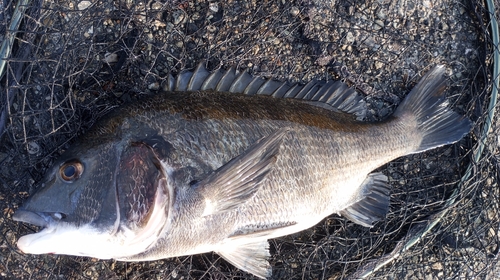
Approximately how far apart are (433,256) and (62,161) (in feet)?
8.25

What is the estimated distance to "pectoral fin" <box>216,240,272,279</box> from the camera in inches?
86.5

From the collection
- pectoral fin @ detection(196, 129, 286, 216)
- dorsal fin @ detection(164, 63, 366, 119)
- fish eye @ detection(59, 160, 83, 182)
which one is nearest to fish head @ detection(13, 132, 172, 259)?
fish eye @ detection(59, 160, 83, 182)

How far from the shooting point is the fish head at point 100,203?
1.62 meters

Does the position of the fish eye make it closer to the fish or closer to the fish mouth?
the fish

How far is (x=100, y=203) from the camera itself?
1.67m

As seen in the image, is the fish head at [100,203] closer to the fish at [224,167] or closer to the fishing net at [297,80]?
the fish at [224,167]

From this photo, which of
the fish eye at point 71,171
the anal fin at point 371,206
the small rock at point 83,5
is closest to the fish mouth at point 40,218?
the fish eye at point 71,171

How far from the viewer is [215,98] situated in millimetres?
2074

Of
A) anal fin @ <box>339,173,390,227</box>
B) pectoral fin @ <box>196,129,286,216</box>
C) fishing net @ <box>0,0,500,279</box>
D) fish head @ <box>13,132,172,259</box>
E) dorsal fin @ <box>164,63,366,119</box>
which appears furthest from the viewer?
anal fin @ <box>339,173,390,227</box>

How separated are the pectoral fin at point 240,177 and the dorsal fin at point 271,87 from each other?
0.45 m

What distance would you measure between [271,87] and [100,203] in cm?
113

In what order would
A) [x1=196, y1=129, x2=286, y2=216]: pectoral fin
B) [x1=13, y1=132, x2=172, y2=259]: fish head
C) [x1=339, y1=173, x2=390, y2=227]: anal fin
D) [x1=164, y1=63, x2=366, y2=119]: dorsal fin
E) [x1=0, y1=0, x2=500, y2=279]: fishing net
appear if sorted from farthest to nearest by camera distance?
[x1=339, y1=173, x2=390, y2=227]: anal fin, [x1=0, y1=0, x2=500, y2=279]: fishing net, [x1=164, y1=63, x2=366, y2=119]: dorsal fin, [x1=196, y1=129, x2=286, y2=216]: pectoral fin, [x1=13, y1=132, x2=172, y2=259]: fish head

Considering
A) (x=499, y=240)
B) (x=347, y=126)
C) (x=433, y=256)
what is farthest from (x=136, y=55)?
(x=499, y=240)

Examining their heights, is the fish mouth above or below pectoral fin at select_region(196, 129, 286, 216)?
below
